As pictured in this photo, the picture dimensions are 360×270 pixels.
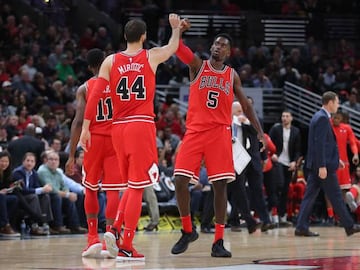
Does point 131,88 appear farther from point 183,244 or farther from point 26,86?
point 26,86

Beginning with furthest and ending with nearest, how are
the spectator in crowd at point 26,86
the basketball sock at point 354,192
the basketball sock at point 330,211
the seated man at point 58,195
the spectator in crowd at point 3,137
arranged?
the spectator in crowd at point 26,86
the basketball sock at point 354,192
the basketball sock at point 330,211
the spectator in crowd at point 3,137
the seated man at point 58,195

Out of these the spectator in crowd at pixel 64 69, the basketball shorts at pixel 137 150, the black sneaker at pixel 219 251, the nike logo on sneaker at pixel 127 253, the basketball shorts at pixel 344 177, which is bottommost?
the basketball shorts at pixel 344 177

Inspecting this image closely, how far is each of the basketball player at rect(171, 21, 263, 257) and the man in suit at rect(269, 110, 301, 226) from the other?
7403mm

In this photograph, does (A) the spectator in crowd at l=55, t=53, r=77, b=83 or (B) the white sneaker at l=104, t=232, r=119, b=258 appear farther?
(A) the spectator in crowd at l=55, t=53, r=77, b=83

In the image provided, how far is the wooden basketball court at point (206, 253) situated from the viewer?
8.62 m

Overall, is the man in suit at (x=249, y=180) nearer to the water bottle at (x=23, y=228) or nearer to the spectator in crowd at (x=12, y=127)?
the water bottle at (x=23, y=228)

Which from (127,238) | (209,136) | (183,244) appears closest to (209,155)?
(209,136)

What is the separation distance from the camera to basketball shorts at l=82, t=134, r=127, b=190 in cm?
977

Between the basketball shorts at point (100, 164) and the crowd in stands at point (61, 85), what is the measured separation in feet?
14.2

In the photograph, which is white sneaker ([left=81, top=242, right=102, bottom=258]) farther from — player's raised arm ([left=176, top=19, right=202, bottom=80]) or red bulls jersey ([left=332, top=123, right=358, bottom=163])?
red bulls jersey ([left=332, top=123, right=358, bottom=163])

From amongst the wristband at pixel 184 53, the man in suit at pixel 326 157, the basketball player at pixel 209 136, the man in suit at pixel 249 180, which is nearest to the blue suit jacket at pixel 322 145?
the man in suit at pixel 326 157

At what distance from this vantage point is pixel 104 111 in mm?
9805

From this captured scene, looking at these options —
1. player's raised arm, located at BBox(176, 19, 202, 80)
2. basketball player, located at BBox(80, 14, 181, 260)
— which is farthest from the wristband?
basketball player, located at BBox(80, 14, 181, 260)

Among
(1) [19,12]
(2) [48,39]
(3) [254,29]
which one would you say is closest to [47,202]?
(2) [48,39]
